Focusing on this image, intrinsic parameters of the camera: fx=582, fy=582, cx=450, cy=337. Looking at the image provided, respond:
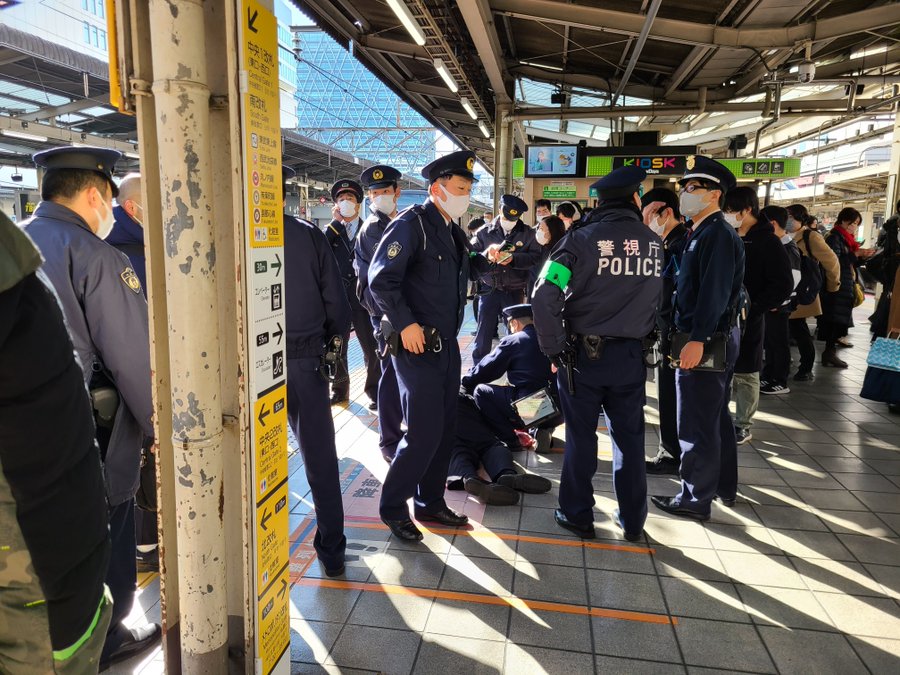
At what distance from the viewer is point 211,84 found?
1.42m

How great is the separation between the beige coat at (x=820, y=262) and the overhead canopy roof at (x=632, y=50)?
215 cm

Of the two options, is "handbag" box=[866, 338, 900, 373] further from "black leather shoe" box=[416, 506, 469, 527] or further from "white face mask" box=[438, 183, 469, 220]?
"white face mask" box=[438, 183, 469, 220]

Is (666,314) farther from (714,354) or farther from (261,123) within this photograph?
(261,123)

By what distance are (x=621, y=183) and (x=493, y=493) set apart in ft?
5.96

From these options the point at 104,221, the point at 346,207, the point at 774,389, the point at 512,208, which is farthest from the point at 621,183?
the point at 774,389

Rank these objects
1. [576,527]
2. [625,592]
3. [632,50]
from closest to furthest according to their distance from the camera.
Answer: [625,592] → [576,527] → [632,50]

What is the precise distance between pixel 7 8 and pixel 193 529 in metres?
1.61

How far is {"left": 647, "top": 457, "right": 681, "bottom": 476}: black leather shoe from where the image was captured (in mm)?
3863

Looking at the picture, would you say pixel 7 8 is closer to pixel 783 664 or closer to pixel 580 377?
pixel 580 377

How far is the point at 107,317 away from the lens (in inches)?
74.8

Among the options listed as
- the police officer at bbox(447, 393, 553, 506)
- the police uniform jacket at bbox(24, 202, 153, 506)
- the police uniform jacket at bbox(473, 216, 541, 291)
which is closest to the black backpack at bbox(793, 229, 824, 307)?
the police uniform jacket at bbox(473, 216, 541, 291)

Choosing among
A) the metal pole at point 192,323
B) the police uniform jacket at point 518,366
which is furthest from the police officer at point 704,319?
the metal pole at point 192,323

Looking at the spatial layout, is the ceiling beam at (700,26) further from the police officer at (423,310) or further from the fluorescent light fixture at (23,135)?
the fluorescent light fixture at (23,135)

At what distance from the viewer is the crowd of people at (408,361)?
83cm
